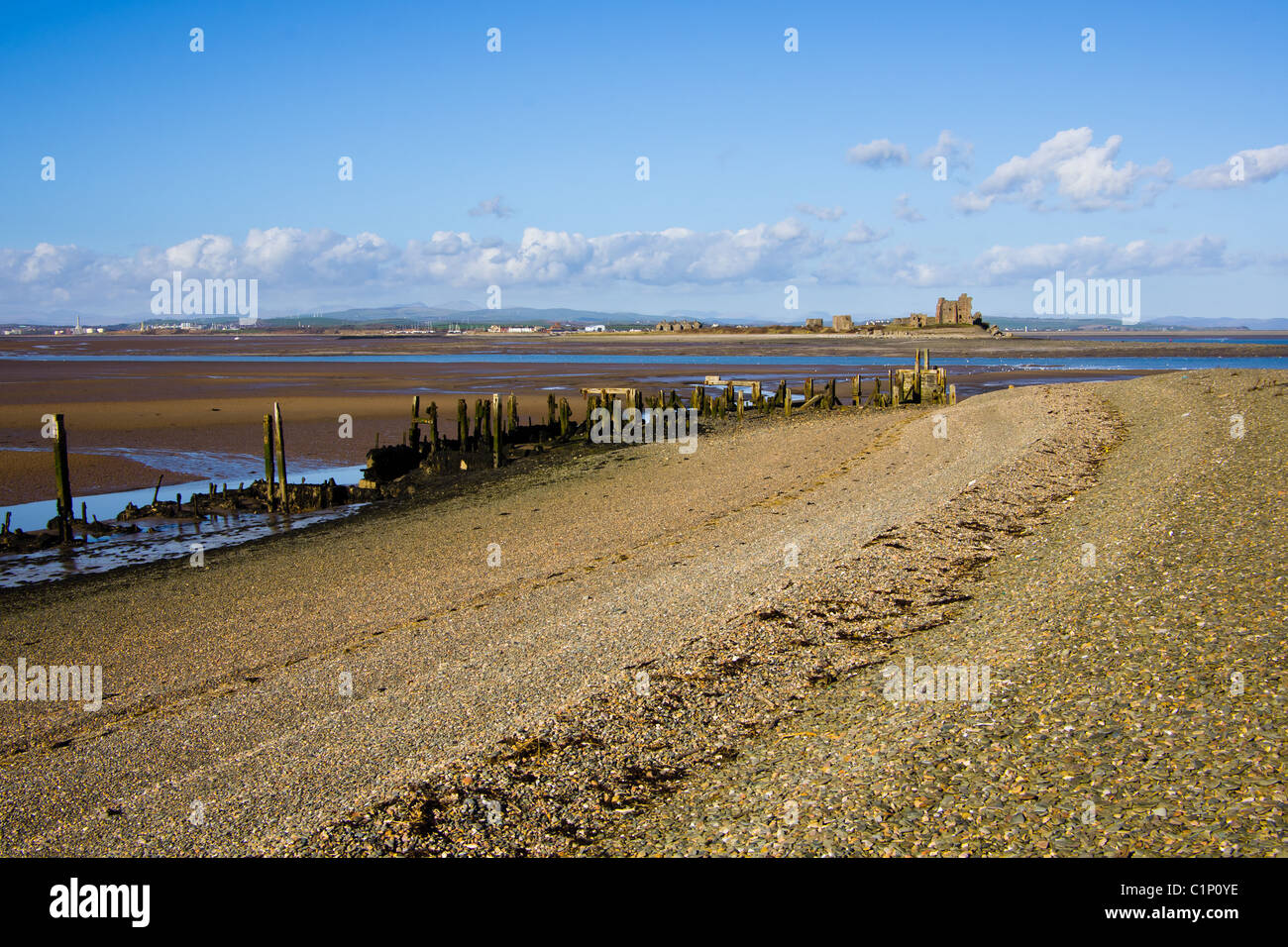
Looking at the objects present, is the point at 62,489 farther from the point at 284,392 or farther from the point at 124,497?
the point at 284,392

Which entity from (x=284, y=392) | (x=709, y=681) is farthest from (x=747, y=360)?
(x=709, y=681)

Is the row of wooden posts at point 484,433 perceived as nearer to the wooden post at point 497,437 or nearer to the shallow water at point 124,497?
the wooden post at point 497,437

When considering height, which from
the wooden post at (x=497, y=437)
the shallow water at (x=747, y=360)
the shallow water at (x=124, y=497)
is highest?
the shallow water at (x=747, y=360)

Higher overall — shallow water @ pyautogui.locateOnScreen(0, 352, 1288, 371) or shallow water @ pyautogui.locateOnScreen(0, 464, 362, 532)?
shallow water @ pyautogui.locateOnScreen(0, 352, 1288, 371)

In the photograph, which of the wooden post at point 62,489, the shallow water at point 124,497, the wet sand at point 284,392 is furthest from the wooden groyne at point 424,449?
the wet sand at point 284,392

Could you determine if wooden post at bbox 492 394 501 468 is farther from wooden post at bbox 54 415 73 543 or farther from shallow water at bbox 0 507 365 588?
wooden post at bbox 54 415 73 543

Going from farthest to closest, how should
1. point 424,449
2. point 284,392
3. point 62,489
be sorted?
point 284,392 < point 424,449 < point 62,489

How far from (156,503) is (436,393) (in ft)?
93.3

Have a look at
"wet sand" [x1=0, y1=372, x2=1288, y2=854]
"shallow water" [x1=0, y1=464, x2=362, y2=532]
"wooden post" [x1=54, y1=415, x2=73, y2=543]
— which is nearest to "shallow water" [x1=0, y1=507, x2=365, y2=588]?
"wooden post" [x1=54, y1=415, x2=73, y2=543]

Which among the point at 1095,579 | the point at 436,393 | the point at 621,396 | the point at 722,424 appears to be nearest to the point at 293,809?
the point at 1095,579

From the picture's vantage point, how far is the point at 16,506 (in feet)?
76.2

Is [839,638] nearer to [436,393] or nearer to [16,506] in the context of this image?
[16,506]

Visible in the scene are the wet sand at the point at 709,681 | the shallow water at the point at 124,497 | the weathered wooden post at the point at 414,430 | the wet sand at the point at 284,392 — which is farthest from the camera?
the wet sand at the point at 284,392
